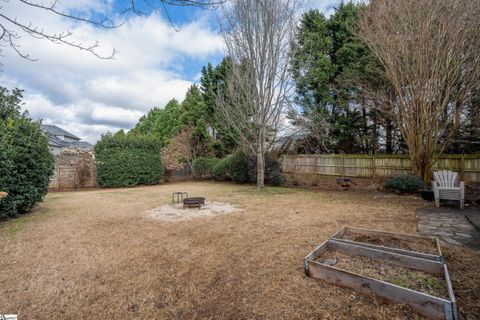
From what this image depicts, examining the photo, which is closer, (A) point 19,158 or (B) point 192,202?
(A) point 19,158

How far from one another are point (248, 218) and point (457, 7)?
9.05 metres

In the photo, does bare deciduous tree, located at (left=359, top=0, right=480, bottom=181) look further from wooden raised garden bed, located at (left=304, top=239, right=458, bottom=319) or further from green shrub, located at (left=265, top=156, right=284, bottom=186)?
wooden raised garden bed, located at (left=304, top=239, right=458, bottom=319)

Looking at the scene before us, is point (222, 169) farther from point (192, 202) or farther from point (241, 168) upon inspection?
point (192, 202)

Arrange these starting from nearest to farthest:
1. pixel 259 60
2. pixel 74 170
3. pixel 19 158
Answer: pixel 19 158 < pixel 259 60 < pixel 74 170

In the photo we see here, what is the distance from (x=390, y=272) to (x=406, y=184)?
730cm

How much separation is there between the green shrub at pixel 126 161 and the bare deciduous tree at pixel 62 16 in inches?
480

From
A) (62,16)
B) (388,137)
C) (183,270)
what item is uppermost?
(388,137)

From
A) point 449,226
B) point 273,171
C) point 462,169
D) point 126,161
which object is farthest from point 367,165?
point 126,161

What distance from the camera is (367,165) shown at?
12.7 meters

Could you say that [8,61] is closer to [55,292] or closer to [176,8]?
[176,8]

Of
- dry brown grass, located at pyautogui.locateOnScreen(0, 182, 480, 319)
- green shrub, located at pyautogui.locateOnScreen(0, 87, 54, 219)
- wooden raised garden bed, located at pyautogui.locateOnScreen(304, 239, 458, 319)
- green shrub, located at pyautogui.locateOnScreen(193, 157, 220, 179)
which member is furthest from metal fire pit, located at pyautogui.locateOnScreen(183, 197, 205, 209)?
green shrub, located at pyautogui.locateOnScreen(193, 157, 220, 179)

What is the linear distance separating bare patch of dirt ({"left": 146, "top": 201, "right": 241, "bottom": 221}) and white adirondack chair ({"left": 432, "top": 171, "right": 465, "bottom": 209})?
5.50m

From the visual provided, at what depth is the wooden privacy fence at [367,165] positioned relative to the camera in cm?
970

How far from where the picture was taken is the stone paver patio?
3691 mm
